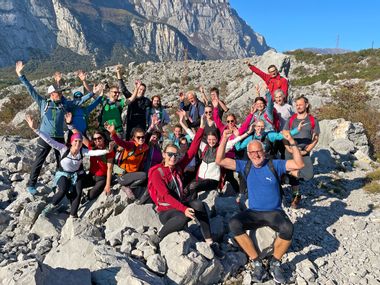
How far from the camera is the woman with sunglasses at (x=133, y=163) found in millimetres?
6965

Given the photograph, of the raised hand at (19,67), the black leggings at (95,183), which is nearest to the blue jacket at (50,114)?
the raised hand at (19,67)

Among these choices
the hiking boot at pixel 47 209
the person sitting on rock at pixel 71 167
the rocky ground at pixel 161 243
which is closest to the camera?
the rocky ground at pixel 161 243

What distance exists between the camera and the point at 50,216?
726 centimetres

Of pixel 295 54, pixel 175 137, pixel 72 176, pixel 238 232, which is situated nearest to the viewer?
pixel 238 232

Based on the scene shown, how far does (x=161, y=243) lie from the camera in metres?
5.47

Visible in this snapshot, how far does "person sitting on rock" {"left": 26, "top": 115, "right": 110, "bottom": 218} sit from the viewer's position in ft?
21.9

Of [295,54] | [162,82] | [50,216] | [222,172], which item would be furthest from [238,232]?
[295,54]

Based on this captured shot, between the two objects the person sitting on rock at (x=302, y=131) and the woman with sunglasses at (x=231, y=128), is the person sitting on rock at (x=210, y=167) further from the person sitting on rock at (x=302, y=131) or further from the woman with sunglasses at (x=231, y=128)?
the person sitting on rock at (x=302, y=131)

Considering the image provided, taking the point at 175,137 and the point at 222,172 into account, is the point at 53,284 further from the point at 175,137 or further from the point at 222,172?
the point at 175,137

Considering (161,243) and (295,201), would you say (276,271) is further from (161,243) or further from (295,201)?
(295,201)

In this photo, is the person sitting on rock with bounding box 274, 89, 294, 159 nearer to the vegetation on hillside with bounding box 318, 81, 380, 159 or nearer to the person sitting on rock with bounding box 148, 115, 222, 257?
the person sitting on rock with bounding box 148, 115, 222, 257

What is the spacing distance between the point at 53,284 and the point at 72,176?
3.00m

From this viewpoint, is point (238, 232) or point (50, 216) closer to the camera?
point (238, 232)

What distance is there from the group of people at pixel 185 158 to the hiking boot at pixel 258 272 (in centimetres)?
2
